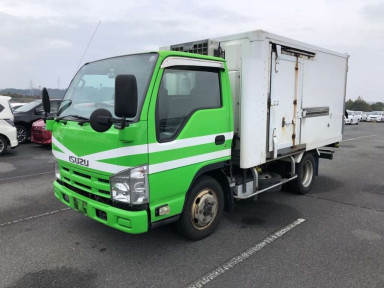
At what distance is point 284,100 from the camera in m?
4.95

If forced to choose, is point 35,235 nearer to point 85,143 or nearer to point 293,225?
point 85,143

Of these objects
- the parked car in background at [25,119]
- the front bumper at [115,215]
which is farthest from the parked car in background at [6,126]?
the front bumper at [115,215]

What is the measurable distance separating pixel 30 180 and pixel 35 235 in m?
3.22

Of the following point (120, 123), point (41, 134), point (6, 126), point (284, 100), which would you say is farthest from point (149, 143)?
point (41, 134)

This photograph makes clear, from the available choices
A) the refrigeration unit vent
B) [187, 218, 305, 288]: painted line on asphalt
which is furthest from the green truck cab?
[187, 218, 305, 288]: painted line on asphalt

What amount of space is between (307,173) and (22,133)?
11.0m

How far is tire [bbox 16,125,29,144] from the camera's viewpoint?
1242 centimetres

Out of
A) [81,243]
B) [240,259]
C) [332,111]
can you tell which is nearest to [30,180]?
[81,243]

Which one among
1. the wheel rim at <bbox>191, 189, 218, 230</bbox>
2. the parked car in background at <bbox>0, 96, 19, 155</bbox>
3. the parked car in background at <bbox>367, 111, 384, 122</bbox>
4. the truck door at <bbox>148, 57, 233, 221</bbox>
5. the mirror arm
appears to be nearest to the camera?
the mirror arm

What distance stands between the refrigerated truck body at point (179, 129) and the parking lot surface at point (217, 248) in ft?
1.57

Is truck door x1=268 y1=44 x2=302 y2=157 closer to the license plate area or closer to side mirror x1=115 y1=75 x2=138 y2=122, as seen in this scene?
side mirror x1=115 y1=75 x2=138 y2=122

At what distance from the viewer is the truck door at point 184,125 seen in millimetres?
3320

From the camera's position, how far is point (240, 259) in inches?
143

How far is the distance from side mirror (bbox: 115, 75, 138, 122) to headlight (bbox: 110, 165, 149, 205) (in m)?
0.62
